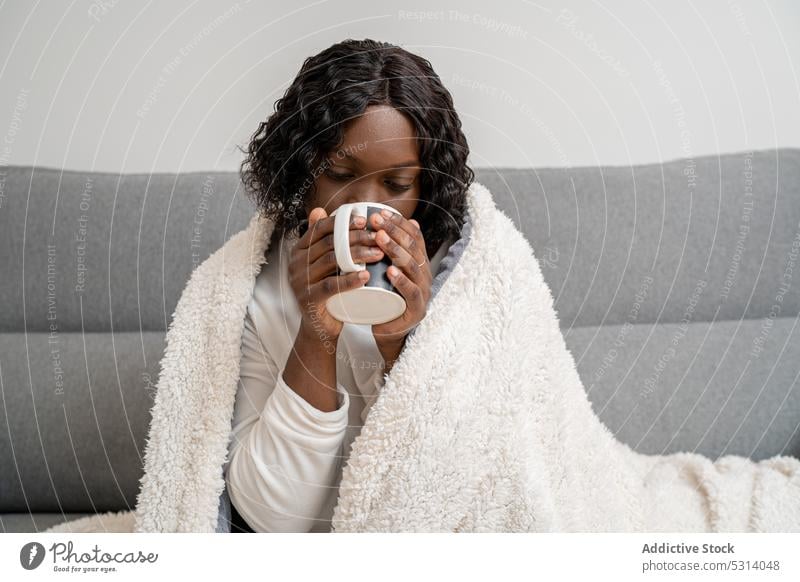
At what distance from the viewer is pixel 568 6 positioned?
1.84 feet

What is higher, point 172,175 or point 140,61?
point 140,61

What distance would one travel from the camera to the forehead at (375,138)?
1.53ft

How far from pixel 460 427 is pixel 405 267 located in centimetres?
14

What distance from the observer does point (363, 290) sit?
0.43m

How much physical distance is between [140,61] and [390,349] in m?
0.35

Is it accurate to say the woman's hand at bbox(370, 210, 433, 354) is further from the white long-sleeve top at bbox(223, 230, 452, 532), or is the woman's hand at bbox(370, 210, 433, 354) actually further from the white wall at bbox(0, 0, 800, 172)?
the white wall at bbox(0, 0, 800, 172)

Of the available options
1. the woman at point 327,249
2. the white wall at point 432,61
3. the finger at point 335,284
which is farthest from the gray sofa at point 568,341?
the finger at point 335,284

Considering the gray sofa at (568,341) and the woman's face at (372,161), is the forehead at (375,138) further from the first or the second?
the gray sofa at (568,341)

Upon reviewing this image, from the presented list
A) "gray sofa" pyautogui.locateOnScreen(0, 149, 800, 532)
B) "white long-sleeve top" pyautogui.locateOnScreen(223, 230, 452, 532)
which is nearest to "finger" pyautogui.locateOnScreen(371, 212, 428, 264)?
"white long-sleeve top" pyautogui.locateOnScreen(223, 230, 452, 532)

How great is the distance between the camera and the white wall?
0.56 metres

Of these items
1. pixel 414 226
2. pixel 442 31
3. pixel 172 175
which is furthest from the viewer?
pixel 172 175

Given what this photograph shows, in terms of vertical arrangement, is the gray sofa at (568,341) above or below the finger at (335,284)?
below
